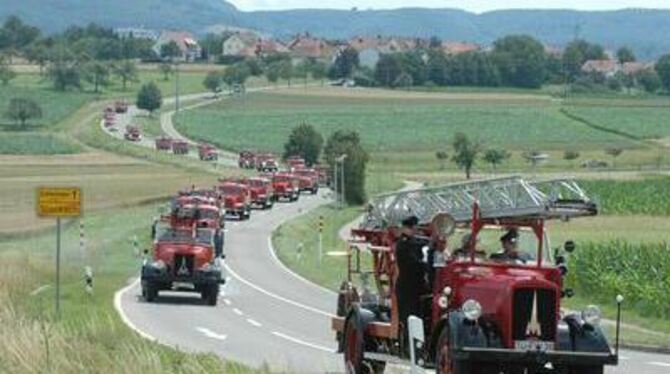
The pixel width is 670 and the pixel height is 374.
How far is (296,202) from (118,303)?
53929mm

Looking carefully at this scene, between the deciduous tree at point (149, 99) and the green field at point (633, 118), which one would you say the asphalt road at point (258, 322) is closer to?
the green field at point (633, 118)

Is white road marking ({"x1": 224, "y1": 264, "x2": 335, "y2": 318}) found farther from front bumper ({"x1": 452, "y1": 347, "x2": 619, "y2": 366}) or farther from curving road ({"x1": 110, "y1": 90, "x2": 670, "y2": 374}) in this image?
front bumper ({"x1": 452, "y1": 347, "x2": 619, "y2": 366})

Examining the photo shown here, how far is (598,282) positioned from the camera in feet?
136

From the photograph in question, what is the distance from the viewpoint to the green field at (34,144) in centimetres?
11931

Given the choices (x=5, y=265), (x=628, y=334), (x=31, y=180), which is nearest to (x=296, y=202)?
(x=31, y=180)

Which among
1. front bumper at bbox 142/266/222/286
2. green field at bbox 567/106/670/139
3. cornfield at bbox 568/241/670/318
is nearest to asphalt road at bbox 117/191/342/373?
front bumper at bbox 142/266/222/286

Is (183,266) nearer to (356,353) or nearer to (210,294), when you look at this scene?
(210,294)

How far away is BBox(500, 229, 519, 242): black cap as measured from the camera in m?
18.9

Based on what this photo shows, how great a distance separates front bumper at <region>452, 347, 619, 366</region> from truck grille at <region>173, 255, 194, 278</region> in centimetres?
2134

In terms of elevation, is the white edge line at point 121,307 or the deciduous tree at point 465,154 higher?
the white edge line at point 121,307

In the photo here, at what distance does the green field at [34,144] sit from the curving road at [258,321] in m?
64.8

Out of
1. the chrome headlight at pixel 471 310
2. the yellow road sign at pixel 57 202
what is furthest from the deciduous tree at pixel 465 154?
the chrome headlight at pixel 471 310

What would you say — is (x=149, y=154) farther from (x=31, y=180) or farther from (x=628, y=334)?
(x=628, y=334)

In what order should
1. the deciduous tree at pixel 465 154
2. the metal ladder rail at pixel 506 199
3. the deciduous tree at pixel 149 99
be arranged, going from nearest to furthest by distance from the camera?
the metal ladder rail at pixel 506 199
the deciduous tree at pixel 465 154
the deciduous tree at pixel 149 99
